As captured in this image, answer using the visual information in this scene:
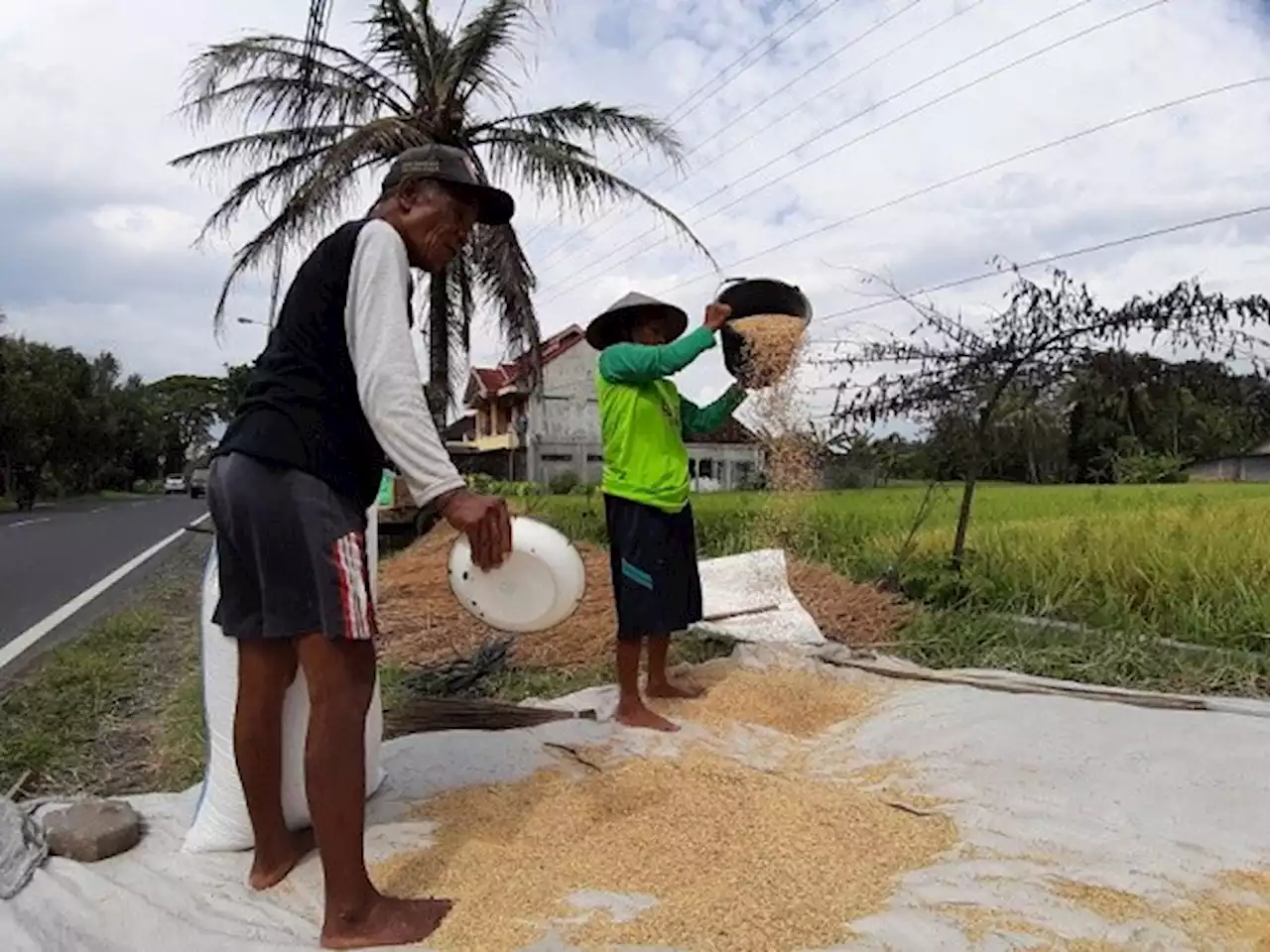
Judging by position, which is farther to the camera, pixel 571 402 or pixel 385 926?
pixel 571 402

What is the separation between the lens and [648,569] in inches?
152

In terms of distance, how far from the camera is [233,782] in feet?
8.43

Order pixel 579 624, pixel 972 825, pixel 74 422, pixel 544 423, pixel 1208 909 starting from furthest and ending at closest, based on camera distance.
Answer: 1. pixel 74 422
2. pixel 544 423
3. pixel 579 624
4. pixel 972 825
5. pixel 1208 909

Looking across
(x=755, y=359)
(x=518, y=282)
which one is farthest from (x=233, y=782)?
(x=518, y=282)

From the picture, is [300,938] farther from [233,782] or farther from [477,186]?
[477,186]

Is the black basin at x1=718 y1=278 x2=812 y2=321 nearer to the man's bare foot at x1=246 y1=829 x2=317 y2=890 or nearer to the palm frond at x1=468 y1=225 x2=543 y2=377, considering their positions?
the man's bare foot at x1=246 y1=829 x2=317 y2=890

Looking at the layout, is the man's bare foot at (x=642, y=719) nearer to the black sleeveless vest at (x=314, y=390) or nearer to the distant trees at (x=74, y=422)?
the black sleeveless vest at (x=314, y=390)

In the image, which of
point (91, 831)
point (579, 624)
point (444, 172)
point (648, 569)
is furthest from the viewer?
point (579, 624)

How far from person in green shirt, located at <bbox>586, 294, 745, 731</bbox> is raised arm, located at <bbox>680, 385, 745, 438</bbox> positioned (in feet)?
0.63

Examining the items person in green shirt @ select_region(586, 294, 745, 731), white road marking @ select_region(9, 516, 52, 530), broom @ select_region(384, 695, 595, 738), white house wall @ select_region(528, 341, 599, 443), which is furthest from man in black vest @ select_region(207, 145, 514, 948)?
white house wall @ select_region(528, 341, 599, 443)

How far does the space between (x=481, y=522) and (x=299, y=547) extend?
357 mm

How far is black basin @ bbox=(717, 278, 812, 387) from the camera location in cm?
432

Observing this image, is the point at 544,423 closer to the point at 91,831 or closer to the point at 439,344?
the point at 439,344

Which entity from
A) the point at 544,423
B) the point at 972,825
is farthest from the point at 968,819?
the point at 544,423
